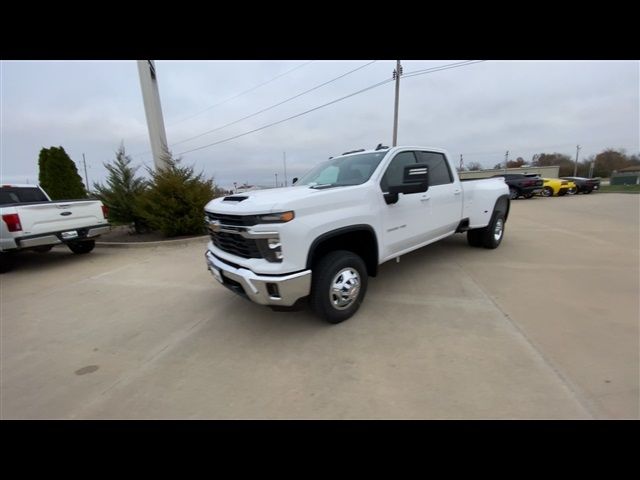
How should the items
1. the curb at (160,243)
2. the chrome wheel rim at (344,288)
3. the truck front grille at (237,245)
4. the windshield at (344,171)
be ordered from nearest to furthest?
1. the truck front grille at (237,245)
2. the chrome wheel rim at (344,288)
3. the windshield at (344,171)
4. the curb at (160,243)

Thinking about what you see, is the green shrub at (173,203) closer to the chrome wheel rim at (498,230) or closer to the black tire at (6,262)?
the black tire at (6,262)

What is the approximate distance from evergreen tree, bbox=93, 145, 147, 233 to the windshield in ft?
21.6

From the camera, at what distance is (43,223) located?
5676mm

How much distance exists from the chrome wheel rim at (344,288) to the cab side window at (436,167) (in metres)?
2.10

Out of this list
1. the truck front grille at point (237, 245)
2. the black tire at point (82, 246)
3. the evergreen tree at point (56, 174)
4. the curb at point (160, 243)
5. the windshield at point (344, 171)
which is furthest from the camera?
the evergreen tree at point (56, 174)

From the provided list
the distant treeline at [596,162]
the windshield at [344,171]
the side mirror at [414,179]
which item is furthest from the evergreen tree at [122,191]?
the distant treeline at [596,162]

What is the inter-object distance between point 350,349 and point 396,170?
2.29 metres

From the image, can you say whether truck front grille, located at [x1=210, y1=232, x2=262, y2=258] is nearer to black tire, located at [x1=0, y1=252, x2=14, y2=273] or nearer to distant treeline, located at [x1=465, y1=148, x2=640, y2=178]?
black tire, located at [x1=0, y1=252, x2=14, y2=273]

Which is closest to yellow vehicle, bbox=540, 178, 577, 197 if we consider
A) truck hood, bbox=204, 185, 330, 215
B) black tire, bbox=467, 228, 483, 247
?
black tire, bbox=467, 228, 483, 247

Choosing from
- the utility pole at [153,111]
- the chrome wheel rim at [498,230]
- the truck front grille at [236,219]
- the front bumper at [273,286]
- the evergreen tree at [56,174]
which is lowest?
the chrome wheel rim at [498,230]

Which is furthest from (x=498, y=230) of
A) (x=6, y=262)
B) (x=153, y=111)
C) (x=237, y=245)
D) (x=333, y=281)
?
(x=153, y=111)

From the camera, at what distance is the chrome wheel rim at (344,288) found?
304 cm

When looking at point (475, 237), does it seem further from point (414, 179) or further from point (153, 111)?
point (153, 111)
